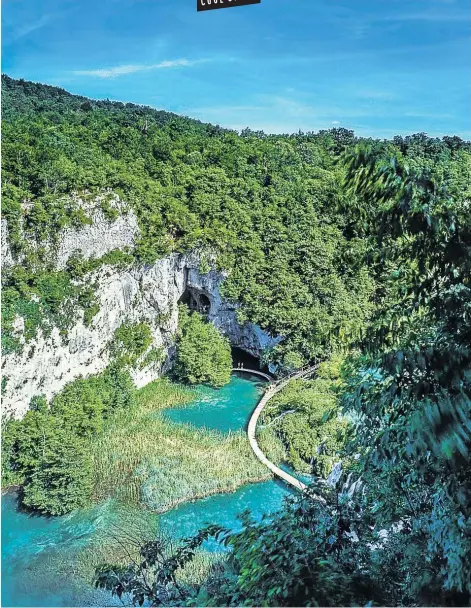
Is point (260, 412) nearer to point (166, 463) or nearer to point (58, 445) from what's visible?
point (166, 463)

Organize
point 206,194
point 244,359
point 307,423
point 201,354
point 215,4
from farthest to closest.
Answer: point 244,359, point 206,194, point 201,354, point 307,423, point 215,4

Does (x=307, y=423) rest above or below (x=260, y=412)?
above

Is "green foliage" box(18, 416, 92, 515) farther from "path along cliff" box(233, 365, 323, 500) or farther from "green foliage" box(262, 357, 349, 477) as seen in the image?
"green foliage" box(262, 357, 349, 477)

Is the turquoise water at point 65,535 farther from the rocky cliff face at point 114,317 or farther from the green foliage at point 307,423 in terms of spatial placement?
the rocky cliff face at point 114,317

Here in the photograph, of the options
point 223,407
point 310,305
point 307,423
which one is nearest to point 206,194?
point 310,305

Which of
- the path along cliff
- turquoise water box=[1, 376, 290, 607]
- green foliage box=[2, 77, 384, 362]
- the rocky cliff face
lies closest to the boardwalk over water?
the path along cliff

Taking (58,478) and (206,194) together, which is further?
(206,194)

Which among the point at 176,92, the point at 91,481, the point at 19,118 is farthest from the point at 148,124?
the point at 91,481

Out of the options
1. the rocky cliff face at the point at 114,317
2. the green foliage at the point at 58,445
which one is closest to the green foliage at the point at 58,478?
the green foliage at the point at 58,445
